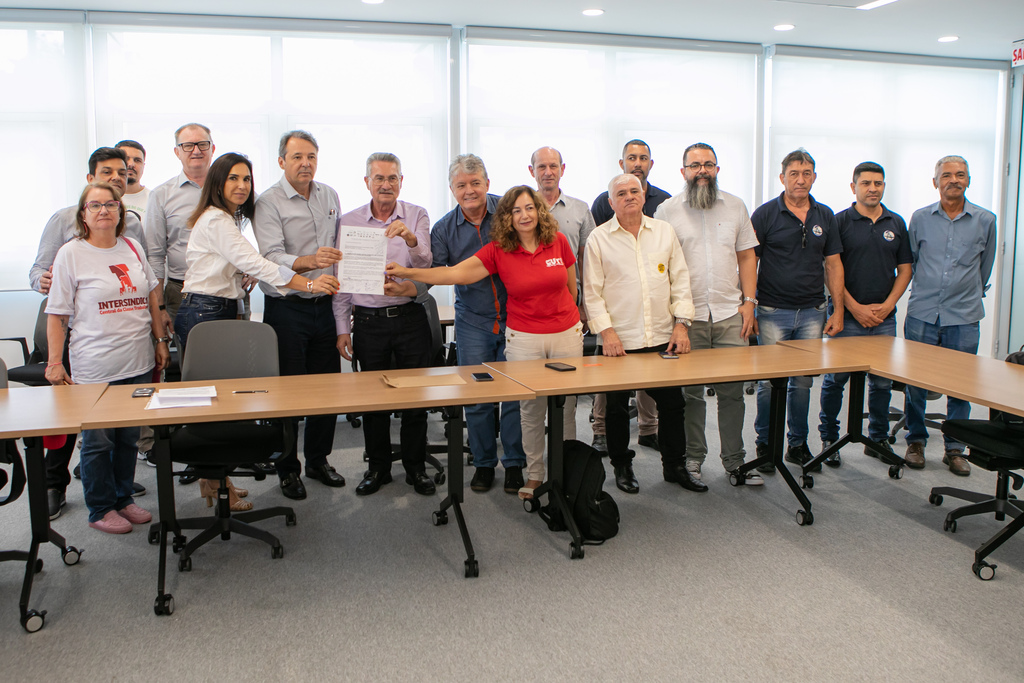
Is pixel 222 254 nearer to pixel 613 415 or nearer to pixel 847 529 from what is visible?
pixel 613 415

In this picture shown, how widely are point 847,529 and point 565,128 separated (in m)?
4.51

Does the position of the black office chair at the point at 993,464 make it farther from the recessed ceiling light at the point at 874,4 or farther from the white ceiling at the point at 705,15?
the white ceiling at the point at 705,15

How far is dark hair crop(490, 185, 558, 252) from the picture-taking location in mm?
3473

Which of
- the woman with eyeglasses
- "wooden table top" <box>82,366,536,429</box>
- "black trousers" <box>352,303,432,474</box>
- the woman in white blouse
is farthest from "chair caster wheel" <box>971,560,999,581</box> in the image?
the woman with eyeglasses

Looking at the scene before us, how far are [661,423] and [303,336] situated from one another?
1891 millimetres

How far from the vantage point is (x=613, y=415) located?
386 cm

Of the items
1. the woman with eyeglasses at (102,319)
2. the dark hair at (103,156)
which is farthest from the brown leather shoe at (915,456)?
the dark hair at (103,156)

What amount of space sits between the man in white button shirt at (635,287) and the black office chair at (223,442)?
1.57 m

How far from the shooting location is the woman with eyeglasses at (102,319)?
10.6 feet

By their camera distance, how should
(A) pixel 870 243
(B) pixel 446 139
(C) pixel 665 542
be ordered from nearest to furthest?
(C) pixel 665 542, (A) pixel 870 243, (B) pixel 446 139

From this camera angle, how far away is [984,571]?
115 inches

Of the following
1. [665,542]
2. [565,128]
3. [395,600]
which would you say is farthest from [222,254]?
[565,128]

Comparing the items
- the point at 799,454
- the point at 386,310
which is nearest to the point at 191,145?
the point at 386,310

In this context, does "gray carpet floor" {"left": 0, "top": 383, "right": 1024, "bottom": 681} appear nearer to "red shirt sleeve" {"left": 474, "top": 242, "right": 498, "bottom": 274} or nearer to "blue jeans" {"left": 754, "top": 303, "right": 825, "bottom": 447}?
"blue jeans" {"left": 754, "top": 303, "right": 825, "bottom": 447}
